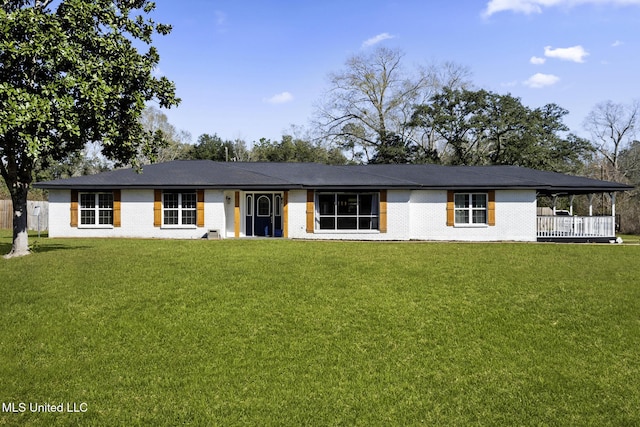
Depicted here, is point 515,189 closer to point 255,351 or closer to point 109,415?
point 255,351

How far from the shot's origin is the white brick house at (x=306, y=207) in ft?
66.4

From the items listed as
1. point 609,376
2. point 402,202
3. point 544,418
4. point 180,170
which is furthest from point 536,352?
point 180,170

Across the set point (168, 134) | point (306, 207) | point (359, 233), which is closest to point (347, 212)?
point (359, 233)

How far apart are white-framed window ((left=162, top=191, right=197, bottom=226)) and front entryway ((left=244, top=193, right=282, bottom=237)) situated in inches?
94.7

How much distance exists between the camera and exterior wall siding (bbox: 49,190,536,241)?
66.8 feet

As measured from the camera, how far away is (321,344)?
6719 millimetres

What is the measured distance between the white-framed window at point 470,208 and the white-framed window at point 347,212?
12.6 ft

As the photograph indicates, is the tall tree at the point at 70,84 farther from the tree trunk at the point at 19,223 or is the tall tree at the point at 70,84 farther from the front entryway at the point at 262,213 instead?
the front entryway at the point at 262,213

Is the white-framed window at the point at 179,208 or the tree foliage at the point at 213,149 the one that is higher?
the tree foliage at the point at 213,149

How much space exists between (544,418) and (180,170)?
65.3 ft

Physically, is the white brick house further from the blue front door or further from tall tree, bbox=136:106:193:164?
tall tree, bbox=136:106:193:164

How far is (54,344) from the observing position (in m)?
6.64

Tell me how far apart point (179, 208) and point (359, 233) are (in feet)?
26.1
